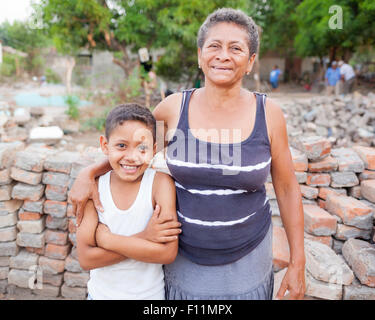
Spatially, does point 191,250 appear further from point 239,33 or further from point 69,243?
point 69,243

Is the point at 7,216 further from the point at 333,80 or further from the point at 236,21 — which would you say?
the point at 333,80

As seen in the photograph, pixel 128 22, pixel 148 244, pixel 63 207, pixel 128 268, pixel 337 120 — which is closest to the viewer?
pixel 148 244

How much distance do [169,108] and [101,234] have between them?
2.25ft

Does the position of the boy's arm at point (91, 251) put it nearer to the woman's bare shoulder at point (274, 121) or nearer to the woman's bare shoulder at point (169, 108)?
the woman's bare shoulder at point (169, 108)

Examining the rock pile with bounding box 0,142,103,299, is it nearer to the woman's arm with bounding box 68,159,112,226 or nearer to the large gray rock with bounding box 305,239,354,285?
the woman's arm with bounding box 68,159,112,226

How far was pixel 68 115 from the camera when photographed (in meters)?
Result: 9.20

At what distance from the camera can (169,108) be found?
1578 millimetres

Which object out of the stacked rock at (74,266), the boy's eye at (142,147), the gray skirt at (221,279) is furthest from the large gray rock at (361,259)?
the stacked rock at (74,266)

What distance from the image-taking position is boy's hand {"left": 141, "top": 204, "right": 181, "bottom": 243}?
1332mm

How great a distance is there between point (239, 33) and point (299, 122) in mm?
7619

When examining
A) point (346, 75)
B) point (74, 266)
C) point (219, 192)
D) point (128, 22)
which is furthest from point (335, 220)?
point (346, 75)

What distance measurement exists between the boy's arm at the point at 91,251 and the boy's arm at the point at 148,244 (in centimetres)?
3

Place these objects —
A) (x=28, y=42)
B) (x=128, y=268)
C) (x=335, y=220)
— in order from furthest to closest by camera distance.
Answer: (x=28, y=42) → (x=335, y=220) → (x=128, y=268)
